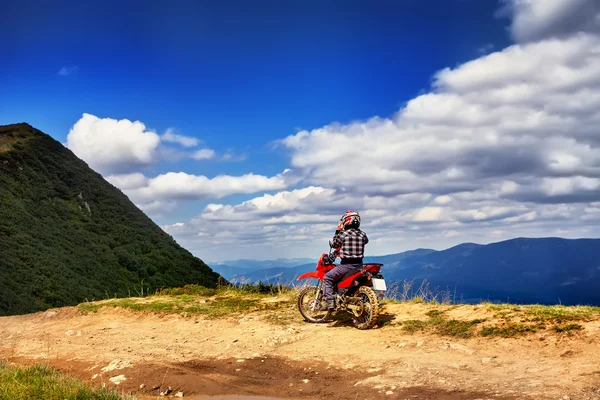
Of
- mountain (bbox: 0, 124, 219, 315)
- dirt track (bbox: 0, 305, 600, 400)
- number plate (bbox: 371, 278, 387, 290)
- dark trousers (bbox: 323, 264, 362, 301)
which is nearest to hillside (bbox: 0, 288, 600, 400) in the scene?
dirt track (bbox: 0, 305, 600, 400)

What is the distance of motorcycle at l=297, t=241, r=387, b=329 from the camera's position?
1160 centimetres

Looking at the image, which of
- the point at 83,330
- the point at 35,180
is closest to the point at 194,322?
the point at 83,330

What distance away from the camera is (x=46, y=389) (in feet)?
22.8

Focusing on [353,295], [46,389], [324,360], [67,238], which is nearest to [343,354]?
[324,360]

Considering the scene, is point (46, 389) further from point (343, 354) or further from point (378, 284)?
point (378, 284)

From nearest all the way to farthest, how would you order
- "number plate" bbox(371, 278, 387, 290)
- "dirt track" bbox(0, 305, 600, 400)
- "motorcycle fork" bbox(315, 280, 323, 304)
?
"dirt track" bbox(0, 305, 600, 400) < "number plate" bbox(371, 278, 387, 290) < "motorcycle fork" bbox(315, 280, 323, 304)

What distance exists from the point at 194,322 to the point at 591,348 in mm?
10343

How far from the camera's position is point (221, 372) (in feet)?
30.9

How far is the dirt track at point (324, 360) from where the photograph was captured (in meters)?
7.47

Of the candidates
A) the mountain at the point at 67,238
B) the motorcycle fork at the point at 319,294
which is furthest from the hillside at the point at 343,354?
the mountain at the point at 67,238

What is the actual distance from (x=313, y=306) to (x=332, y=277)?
43.5 inches

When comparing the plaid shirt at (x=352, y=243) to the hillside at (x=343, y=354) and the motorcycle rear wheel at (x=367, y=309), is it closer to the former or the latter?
the motorcycle rear wheel at (x=367, y=309)

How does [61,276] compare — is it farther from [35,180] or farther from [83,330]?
[83,330]

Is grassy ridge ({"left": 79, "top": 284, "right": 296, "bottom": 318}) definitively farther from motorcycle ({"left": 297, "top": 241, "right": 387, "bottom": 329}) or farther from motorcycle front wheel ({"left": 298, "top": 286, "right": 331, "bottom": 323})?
motorcycle ({"left": 297, "top": 241, "right": 387, "bottom": 329})
